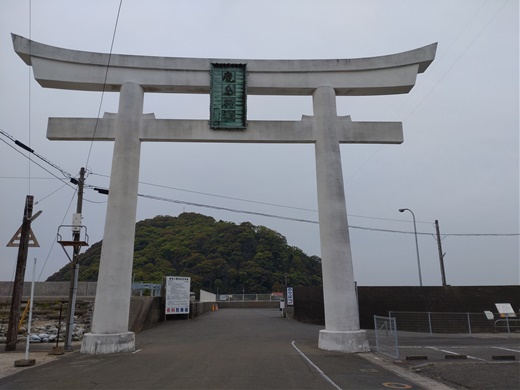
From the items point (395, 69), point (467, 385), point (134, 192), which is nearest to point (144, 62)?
point (134, 192)

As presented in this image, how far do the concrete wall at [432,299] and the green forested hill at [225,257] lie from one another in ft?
171

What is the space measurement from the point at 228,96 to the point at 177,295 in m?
17.7

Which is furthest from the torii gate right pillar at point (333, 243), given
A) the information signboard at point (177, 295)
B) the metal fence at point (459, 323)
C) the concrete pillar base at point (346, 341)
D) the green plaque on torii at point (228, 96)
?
the information signboard at point (177, 295)

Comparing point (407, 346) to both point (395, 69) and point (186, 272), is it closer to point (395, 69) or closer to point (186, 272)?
point (395, 69)

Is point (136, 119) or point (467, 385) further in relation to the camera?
point (136, 119)

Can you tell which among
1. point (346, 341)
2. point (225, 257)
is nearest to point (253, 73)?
point (346, 341)

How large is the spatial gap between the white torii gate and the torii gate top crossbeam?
0.04m

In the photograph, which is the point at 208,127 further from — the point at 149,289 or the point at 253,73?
the point at 149,289

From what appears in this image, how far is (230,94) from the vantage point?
→ 15516 millimetres

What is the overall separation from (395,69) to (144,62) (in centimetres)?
990

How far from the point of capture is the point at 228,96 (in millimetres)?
15500

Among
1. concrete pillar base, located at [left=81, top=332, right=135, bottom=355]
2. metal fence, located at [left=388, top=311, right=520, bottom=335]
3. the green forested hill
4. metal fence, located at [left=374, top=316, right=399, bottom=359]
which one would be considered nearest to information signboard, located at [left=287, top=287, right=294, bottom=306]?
metal fence, located at [left=388, top=311, right=520, bottom=335]

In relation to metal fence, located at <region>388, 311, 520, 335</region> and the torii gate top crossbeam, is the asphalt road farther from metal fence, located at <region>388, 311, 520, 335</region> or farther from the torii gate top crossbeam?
metal fence, located at <region>388, 311, 520, 335</region>

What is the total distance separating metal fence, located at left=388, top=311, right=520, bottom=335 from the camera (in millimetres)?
23156
